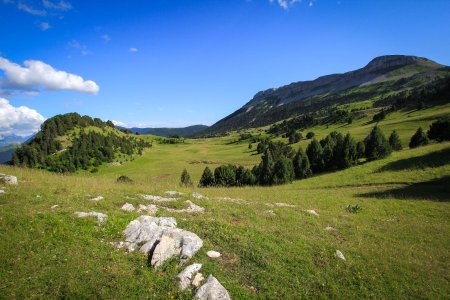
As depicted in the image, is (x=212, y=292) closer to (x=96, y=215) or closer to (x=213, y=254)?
(x=213, y=254)

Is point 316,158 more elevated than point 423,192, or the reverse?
point 316,158

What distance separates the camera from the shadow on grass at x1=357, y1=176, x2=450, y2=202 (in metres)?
29.1

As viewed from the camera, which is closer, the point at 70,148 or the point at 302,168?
the point at 302,168

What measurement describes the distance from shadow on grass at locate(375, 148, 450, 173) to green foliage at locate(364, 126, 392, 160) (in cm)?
820

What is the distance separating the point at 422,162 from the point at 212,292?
4698 centimetres

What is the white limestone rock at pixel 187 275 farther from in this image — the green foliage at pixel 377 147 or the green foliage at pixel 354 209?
the green foliage at pixel 377 147

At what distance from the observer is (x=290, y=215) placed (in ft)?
62.2

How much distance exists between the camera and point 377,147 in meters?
56.7

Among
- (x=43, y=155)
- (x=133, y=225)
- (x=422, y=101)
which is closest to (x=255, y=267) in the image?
(x=133, y=225)

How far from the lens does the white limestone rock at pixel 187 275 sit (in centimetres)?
943

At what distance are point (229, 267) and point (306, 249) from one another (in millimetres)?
4473

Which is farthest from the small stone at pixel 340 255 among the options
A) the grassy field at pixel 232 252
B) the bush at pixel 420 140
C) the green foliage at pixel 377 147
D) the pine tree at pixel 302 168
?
the bush at pixel 420 140

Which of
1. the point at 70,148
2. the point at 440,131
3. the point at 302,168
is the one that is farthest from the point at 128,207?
the point at 70,148

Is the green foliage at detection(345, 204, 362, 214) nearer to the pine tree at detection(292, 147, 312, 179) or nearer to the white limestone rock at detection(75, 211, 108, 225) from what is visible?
the white limestone rock at detection(75, 211, 108, 225)
